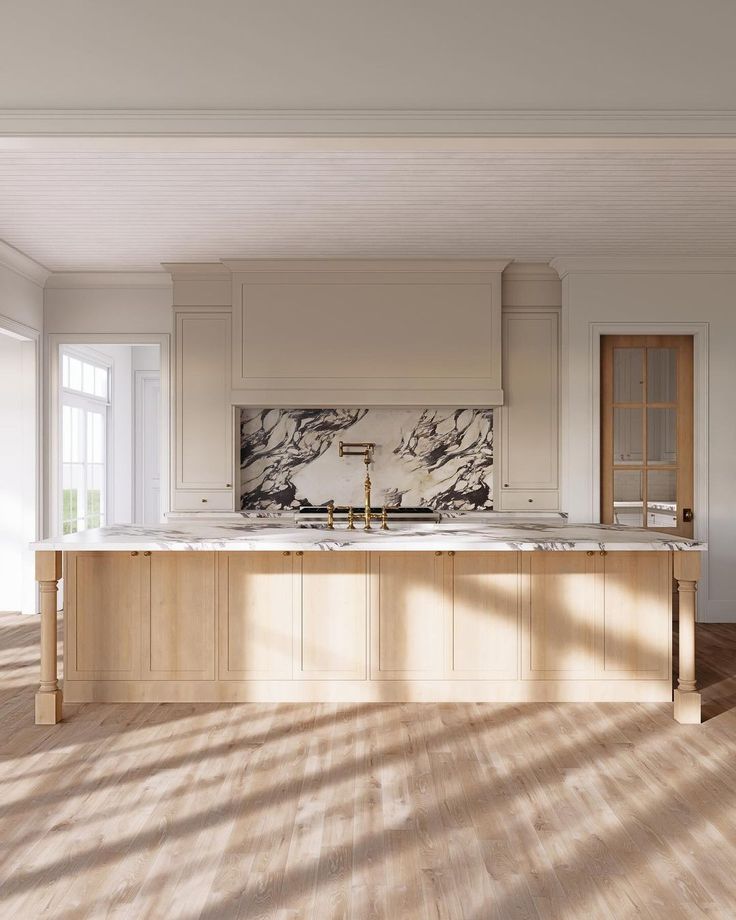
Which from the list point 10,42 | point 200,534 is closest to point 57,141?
point 10,42

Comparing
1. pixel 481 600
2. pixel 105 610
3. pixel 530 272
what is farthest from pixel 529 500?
A: pixel 105 610

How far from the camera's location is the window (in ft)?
22.3

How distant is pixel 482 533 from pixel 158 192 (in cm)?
265

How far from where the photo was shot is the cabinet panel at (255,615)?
3826mm

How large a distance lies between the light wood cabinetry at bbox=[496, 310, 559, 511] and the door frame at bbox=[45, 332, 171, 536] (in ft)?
8.56

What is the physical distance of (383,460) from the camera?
20.6 feet

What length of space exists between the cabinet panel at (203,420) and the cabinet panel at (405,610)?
2485 millimetres

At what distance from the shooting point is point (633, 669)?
12.7 ft

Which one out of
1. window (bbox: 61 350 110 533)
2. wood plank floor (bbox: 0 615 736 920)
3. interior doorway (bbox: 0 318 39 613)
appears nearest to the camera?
wood plank floor (bbox: 0 615 736 920)

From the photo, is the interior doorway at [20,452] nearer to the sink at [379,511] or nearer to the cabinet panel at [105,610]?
the sink at [379,511]

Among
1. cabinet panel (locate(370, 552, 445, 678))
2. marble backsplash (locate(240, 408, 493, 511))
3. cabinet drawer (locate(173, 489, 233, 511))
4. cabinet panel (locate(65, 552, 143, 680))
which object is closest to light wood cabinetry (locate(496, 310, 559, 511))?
marble backsplash (locate(240, 408, 493, 511))

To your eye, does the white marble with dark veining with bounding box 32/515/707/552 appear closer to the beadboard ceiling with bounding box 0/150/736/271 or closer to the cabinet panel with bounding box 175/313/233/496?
the beadboard ceiling with bounding box 0/150/736/271

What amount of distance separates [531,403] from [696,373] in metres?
1.22

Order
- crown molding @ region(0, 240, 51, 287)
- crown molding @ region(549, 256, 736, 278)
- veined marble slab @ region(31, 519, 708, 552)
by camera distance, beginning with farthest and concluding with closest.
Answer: crown molding @ region(549, 256, 736, 278), crown molding @ region(0, 240, 51, 287), veined marble slab @ region(31, 519, 708, 552)
